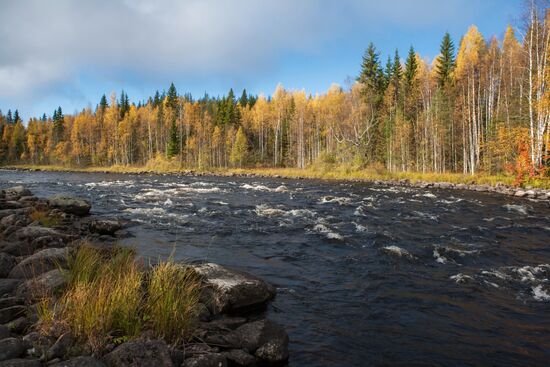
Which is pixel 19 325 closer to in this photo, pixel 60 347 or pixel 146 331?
pixel 60 347

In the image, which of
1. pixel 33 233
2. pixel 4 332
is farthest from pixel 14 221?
pixel 4 332

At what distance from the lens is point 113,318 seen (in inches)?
195

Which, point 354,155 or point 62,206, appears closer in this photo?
point 62,206

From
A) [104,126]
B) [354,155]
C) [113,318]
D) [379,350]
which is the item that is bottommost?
[379,350]

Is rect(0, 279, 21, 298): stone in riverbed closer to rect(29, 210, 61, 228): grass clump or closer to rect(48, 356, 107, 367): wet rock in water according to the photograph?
rect(48, 356, 107, 367): wet rock in water

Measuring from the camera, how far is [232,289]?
7.20 metres

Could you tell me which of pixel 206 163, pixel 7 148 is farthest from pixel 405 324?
pixel 7 148

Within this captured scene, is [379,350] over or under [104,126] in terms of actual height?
under

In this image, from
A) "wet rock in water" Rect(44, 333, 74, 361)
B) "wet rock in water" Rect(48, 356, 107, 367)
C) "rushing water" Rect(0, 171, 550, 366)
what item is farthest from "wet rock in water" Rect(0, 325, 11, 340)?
"rushing water" Rect(0, 171, 550, 366)

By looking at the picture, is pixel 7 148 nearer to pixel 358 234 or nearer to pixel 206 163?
pixel 206 163

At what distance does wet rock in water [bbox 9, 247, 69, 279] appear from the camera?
723 cm

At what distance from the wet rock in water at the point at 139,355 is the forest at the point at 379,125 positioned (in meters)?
29.6

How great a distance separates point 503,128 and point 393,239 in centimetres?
2841

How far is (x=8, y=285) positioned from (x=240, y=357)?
4.46 m
